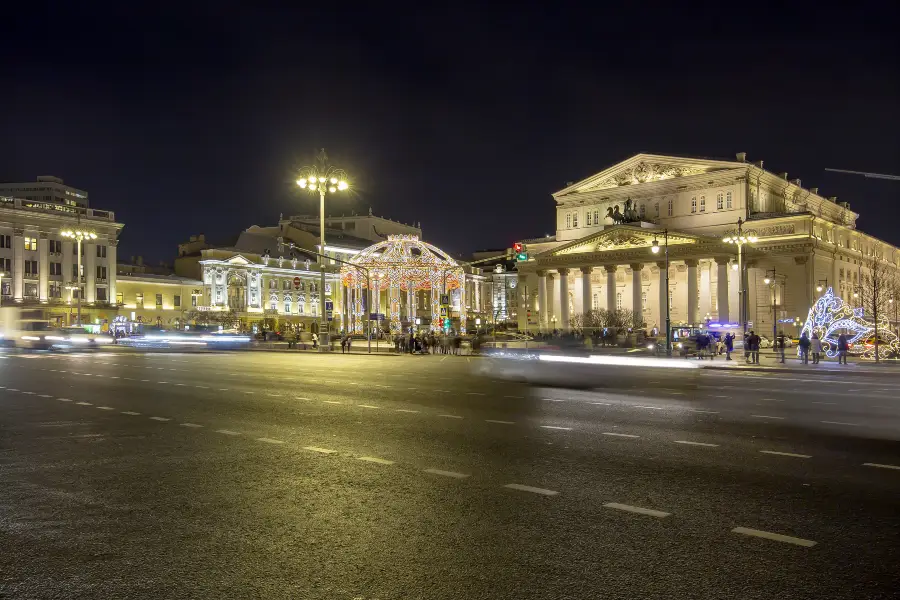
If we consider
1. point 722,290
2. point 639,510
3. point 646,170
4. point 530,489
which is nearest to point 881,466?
point 639,510

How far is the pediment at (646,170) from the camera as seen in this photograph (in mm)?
77438

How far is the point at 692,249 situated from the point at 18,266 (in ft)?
225

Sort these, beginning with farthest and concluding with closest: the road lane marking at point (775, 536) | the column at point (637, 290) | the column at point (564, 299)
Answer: the column at point (564, 299) < the column at point (637, 290) < the road lane marking at point (775, 536)

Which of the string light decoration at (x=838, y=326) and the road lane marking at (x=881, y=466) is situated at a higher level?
the string light decoration at (x=838, y=326)

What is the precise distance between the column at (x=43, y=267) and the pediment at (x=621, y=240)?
182 ft

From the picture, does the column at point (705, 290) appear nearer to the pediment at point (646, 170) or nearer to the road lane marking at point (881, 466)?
the pediment at point (646, 170)

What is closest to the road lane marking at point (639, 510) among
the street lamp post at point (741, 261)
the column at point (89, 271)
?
the street lamp post at point (741, 261)

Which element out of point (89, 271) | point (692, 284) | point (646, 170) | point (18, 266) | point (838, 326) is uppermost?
point (646, 170)

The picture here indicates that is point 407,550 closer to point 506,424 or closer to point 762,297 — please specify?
point 506,424

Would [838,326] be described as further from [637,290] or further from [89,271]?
[89,271]

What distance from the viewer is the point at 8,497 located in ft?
26.5

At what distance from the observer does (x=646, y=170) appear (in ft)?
269

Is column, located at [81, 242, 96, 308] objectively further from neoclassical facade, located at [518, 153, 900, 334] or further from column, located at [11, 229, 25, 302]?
neoclassical facade, located at [518, 153, 900, 334]

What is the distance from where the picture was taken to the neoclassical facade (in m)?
72.6
